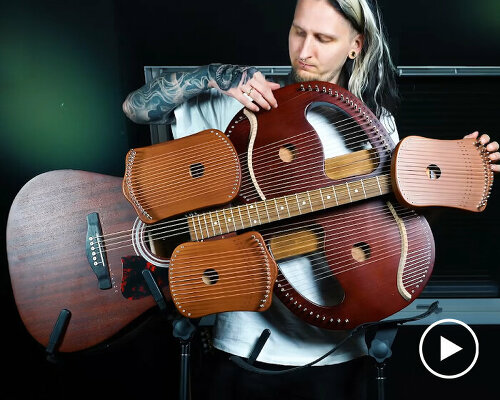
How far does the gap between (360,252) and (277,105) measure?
13.2 inches

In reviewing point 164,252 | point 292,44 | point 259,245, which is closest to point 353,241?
point 259,245

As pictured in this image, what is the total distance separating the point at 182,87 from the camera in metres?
1.17

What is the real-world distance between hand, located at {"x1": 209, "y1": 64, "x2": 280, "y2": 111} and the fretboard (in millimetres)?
193

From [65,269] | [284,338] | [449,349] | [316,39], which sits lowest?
[449,349]

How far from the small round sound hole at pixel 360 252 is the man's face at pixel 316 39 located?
1.33 feet

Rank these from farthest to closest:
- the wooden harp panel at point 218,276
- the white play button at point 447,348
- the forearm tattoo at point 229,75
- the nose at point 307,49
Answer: the white play button at point 447,348
the nose at point 307,49
the forearm tattoo at point 229,75
the wooden harp panel at point 218,276

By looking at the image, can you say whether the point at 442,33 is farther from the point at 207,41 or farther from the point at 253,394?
the point at 253,394

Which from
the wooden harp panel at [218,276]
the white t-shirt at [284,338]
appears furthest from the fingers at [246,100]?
the wooden harp panel at [218,276]

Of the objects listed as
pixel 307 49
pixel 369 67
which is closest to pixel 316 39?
pixel 307 49

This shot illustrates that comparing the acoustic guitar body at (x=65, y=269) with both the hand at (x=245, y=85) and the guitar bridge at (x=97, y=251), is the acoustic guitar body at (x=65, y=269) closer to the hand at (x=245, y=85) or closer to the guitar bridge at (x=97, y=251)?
the guitar bridge at (x=97, y=251)

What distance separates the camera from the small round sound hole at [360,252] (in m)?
1.05

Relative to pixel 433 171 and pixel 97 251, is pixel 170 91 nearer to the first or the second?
pixel 97 251

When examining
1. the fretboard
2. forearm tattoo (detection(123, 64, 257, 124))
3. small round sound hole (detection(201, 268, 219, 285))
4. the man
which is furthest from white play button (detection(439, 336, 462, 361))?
forearm tattoo (detection(123, 64, 257, 124))

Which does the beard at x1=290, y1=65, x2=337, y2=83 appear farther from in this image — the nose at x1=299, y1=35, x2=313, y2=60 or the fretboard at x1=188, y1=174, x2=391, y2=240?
the fretboard at x1=188, y1=174, x2=391, y2=240
